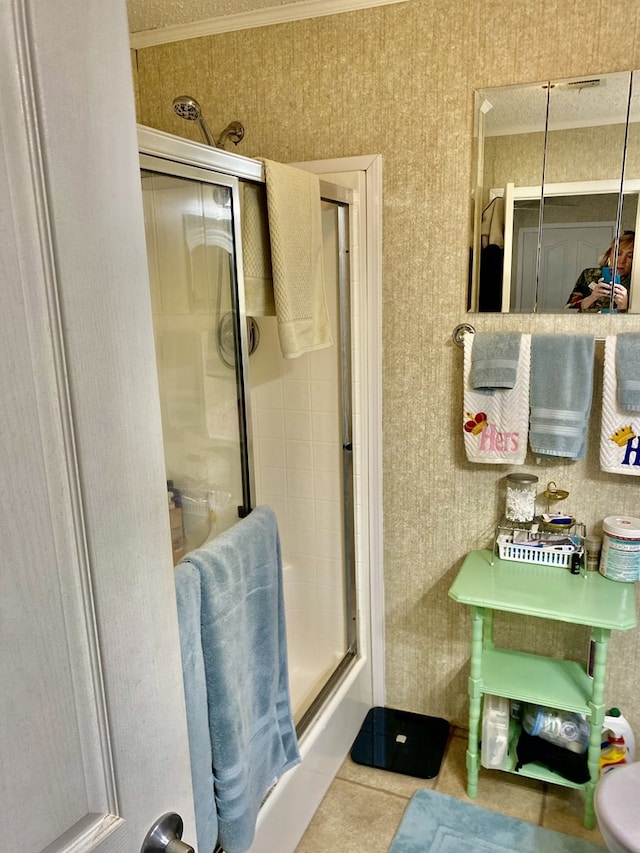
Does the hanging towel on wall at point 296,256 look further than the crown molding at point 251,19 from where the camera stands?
No

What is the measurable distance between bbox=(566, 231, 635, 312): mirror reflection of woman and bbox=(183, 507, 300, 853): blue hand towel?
1078mm

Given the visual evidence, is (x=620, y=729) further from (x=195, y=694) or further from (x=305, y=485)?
(x=195, y=694)

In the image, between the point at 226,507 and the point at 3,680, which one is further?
the point at 226,507

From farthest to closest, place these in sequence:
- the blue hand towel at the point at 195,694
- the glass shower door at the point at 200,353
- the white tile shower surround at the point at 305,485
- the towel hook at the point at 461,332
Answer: the white tile shower surround at the point at 305,485 < the towel hook at the point at 461,332 < the glass shower door at the point at 200,353 < the blue hand towel at the point at 195,694

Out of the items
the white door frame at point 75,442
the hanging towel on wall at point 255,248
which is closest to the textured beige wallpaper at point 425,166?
the hanging towel on wall at point 255,248

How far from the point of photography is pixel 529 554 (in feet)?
6.39

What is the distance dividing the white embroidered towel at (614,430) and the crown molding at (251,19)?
1.18 meters

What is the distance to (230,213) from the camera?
4.64 feet

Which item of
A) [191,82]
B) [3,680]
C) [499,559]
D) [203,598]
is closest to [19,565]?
[3,680]

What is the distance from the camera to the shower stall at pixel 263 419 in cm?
138

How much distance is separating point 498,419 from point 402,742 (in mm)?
1154

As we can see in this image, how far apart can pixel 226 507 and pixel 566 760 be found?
1.26 m

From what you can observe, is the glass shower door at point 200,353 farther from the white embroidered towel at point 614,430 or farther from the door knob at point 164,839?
the white embroidered towel at point 614,430

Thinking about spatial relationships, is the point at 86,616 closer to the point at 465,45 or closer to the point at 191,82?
the point at 465,45
